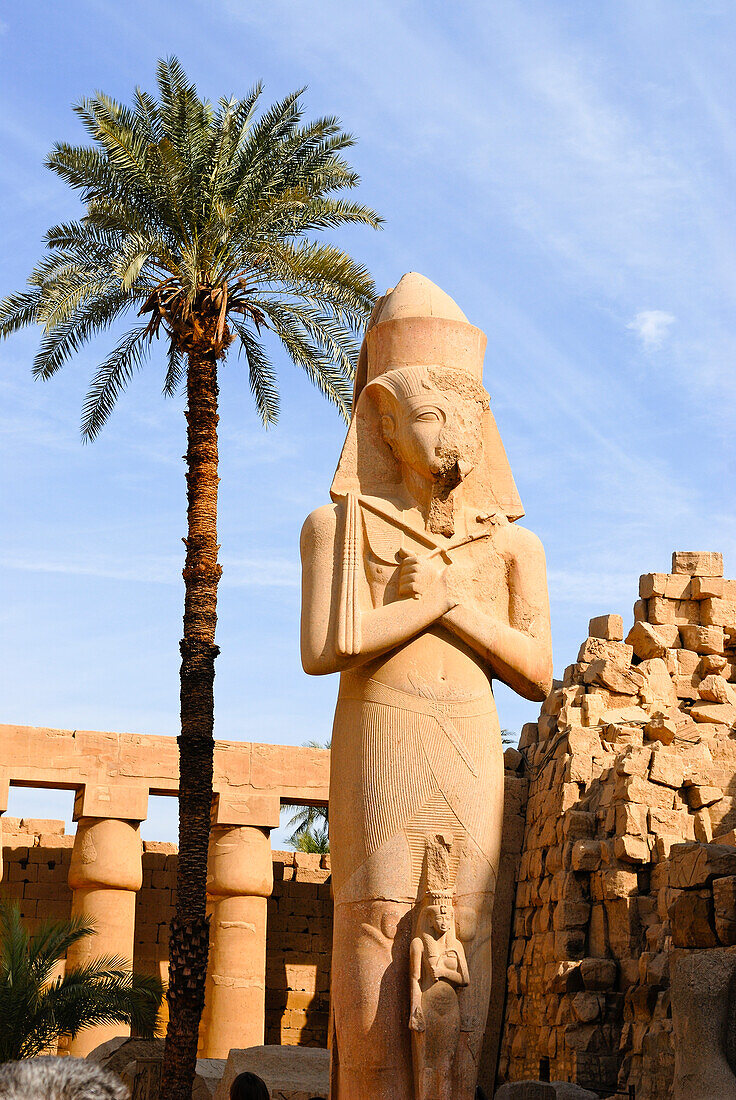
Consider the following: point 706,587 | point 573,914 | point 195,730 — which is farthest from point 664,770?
point 195,730

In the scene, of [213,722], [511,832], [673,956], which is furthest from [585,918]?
[213,722]

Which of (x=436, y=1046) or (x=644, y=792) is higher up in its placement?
(x=644, y=792)

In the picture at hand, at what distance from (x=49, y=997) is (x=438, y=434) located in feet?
28.6

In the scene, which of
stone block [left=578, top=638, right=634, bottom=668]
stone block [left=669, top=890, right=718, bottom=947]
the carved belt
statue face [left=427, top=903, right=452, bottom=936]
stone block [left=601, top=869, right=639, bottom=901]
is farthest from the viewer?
stone block [left=578, top=638, right=634, bottom=668]

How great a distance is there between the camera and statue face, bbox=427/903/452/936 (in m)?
4.70

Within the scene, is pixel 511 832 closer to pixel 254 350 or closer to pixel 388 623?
pixel 254 350

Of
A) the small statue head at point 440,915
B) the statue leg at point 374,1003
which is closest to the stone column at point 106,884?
the statue leg at point 374,1003

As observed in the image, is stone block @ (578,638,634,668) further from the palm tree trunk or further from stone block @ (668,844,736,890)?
stone block @ (668,844,736,890)

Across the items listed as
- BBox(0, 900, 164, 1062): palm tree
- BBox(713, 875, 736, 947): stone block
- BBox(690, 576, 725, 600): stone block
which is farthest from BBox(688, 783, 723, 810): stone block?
BBox(0, 900, 164, 1062): palm tree

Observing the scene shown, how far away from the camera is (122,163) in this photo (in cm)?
1280

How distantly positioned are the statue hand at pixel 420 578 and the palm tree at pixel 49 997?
7735mm

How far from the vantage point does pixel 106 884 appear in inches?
607

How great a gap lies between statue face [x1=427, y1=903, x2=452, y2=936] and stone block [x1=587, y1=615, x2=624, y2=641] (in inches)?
322

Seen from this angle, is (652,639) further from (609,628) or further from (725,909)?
(725,909)
